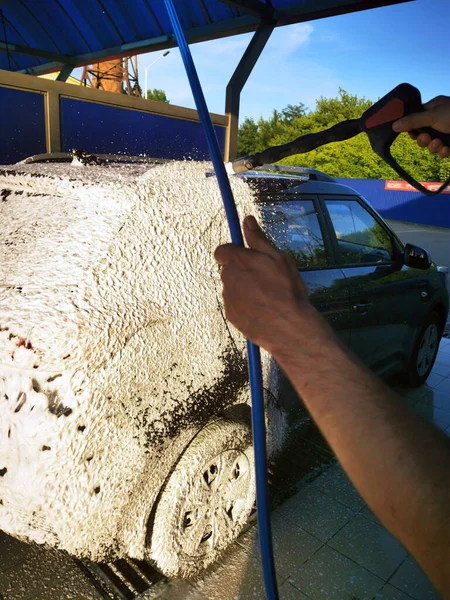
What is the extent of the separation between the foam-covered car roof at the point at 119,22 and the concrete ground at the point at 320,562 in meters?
4.18

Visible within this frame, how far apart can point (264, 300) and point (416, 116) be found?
2.93ft

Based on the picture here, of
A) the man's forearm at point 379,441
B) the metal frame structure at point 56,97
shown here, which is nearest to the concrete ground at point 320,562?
the man's forearm at point 379,441

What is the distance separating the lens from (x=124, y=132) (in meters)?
4.32

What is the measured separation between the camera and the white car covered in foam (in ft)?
4.63

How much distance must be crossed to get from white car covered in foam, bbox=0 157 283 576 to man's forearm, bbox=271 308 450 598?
0.82 m

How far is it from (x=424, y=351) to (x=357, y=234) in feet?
4.63

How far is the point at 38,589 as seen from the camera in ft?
6.64

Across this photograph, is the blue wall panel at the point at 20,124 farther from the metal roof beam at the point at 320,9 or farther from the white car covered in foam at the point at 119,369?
the metal roof beam at the point at 320,9

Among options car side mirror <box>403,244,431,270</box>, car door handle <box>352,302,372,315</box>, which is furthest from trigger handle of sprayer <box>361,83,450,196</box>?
car side mirror <box>403,244,431,270</box>

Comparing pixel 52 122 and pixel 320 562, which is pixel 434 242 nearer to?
pixel 52 122

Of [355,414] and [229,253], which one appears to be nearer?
[355,414]

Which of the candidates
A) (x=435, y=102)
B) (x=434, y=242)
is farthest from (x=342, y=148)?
(x=435, y=102)

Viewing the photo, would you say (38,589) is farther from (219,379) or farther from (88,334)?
(88,334)

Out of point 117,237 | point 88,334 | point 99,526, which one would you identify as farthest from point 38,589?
point 117,237
